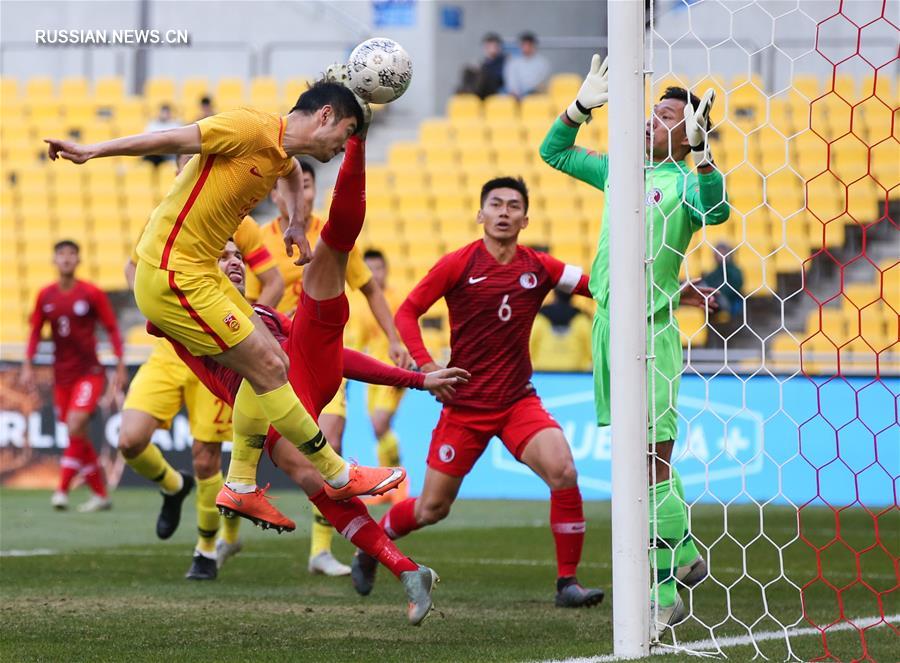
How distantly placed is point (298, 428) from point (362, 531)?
0.56 meters

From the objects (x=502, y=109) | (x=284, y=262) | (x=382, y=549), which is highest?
(x=502, y=109)

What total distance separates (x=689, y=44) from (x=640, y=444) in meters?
15.4

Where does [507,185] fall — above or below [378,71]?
below

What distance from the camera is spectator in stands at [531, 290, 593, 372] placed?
14.6 meters

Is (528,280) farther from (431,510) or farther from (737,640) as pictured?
(737,640)

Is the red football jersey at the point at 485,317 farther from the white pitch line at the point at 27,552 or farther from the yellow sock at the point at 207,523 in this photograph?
the white pitch line at the point at 27,552

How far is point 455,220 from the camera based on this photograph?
18.7 meters

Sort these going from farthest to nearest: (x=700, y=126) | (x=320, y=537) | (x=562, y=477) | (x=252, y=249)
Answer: (x=320, y=537) → (x=252, y=249) → (x=562, y=477) → (x=700, y=126)

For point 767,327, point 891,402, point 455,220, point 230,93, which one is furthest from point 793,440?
point 230,93

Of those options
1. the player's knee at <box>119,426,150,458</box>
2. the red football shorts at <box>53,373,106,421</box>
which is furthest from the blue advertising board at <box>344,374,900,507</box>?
the player's knee at <box>119,426,150,458</box>

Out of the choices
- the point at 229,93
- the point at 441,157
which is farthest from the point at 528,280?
the point at 229,93

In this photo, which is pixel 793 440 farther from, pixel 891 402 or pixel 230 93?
pixel 230 93

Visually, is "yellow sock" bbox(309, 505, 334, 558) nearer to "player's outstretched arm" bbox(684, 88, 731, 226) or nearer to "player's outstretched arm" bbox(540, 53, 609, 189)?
"player's outstretched arm" bbox(540, 53, 609, 189)

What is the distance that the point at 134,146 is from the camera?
5262mm
